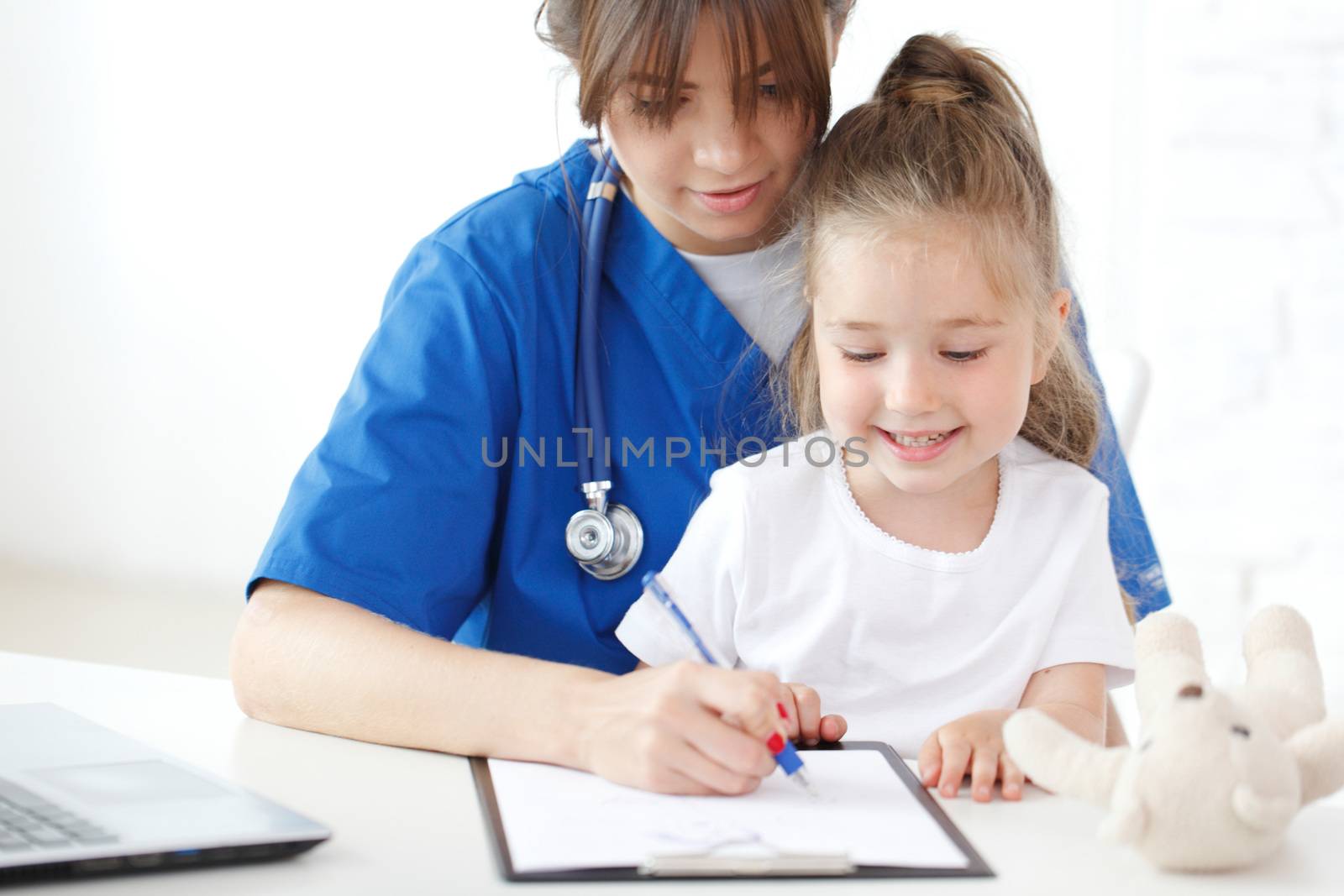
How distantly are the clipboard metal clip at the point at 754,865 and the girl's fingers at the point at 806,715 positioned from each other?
224mm

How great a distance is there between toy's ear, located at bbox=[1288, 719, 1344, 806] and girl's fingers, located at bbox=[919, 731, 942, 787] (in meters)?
0.21

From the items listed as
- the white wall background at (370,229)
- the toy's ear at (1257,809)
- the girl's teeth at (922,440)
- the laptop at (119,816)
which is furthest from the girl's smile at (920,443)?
the white wall background at (370,229)

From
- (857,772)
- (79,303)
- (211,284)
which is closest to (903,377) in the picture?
(857,772)

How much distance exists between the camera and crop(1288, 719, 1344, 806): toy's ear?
28.9 inches

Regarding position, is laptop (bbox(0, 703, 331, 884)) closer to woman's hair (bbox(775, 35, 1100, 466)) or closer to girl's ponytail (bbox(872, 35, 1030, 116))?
woman's hair (bbox(775, 35, 1100, 466))

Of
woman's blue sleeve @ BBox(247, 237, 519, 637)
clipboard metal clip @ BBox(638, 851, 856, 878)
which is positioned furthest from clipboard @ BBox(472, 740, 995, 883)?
woman's blue sleeve @ BBox(247, 237, 519, 637)

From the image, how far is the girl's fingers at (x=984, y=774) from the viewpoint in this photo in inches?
32.8

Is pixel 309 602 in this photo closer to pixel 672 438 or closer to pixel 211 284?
pixel 672 438

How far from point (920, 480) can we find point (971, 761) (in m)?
0.27

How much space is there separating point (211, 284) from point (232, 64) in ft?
1.40

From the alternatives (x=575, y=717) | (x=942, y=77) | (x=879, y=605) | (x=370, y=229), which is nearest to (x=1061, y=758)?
(x=575, y=717)

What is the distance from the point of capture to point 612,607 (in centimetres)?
117

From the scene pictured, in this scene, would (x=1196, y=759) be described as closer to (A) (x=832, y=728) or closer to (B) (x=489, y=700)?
(A) (x=832, y=728)

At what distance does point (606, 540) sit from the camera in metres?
1.13
